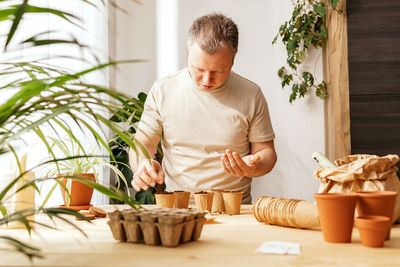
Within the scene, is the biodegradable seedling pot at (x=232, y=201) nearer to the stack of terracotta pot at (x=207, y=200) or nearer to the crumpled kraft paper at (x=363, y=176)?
the stack of terracotta pot at (x=207, y=200)

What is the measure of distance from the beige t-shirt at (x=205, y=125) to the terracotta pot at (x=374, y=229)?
1.30 metres

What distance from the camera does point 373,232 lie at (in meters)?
0.92

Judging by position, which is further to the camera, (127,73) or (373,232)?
(127,73)

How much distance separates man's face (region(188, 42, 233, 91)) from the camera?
2.04 metres

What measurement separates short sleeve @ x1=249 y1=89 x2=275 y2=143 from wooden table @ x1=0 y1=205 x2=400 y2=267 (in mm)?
1184

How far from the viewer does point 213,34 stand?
6.72ft

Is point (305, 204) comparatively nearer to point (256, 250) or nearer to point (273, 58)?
point (256, 250)

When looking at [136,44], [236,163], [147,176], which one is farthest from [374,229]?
[136,44]

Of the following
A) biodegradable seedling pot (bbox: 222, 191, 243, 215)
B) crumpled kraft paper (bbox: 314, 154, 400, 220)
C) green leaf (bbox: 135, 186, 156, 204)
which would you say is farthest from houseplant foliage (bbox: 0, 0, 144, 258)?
green leaf (bbox: 135, 186, 156, 204)

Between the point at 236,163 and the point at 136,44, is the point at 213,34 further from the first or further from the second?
the point at 136,44

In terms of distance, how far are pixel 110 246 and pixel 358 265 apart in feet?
1.69

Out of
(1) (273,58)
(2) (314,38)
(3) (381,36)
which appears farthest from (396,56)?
(1) (273,58)

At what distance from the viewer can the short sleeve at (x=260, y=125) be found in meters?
2.32

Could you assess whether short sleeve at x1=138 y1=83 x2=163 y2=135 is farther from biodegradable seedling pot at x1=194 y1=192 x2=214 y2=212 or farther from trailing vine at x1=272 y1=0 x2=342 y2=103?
trailing vine at x1=272 y1=0 x2=342 y2=103
